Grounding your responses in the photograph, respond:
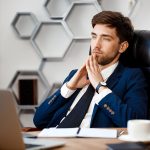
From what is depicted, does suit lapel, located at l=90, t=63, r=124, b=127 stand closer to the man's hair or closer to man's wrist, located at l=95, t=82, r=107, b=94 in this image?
man's wrist, located at l=95, t=82, r=107, b=94

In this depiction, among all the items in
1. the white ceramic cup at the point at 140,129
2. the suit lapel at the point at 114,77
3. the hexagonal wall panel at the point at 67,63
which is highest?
the hexagonal wall panel at the point at 67,63

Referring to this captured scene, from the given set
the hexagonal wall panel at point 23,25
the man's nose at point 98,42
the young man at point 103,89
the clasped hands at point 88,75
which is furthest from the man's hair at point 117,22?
the hexagonal wall panel at point 23,25

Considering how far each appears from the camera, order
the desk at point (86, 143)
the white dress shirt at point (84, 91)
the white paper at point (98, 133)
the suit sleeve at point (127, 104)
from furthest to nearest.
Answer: the white dress shirt at point (84, 91)
the suit sleeve at point (127, 104)
the white paper at point (98, 133)
the desk at point (86, 143)

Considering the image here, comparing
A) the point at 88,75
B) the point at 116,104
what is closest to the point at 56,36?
the point at 88,75

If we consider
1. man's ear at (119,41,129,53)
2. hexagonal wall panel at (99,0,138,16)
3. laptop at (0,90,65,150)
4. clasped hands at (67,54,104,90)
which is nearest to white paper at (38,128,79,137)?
laptop at (0,90,65,150)

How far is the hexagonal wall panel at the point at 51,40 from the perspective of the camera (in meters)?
3.36

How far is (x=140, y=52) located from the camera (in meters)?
2.12

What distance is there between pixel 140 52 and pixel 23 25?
5.30ft

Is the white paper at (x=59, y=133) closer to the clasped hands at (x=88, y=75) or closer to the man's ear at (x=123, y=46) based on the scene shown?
the clasped hands at (x=88, y=75)

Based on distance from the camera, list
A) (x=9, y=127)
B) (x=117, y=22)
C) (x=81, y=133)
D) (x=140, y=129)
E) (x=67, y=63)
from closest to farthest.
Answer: (x=9, y=127) < (x=140, y=129) < (x=81, y=133) < (x=117, y=22) < (x=67, y=63)

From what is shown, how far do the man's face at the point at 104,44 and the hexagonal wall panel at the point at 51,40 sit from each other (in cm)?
116

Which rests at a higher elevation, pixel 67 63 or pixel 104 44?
pixel 67 63

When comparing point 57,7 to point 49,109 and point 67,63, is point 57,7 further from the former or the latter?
point 49,109

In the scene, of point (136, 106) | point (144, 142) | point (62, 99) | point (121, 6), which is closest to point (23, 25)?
point (121, 6)
